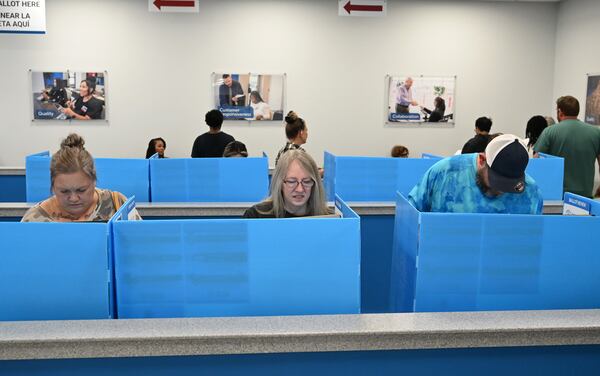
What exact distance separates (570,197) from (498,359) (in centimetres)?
88

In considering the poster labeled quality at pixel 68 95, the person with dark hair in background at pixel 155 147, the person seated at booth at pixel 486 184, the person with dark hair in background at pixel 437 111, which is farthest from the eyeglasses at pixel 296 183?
the person with dark hair in background at pixel 437 111

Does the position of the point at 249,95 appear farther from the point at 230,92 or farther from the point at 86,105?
the point at 86,105

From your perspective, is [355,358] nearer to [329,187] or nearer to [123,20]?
[329,187]

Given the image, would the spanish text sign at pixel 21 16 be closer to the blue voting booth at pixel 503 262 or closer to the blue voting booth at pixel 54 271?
the blue voting booth at pixel 54 271

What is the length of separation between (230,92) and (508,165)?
5.84m

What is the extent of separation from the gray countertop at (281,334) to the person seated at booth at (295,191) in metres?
0.99

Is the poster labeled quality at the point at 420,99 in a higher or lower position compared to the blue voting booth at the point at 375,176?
higher

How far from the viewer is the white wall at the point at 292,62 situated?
24.6 feet

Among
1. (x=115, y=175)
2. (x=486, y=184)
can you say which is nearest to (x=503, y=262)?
(x=486, y=184)

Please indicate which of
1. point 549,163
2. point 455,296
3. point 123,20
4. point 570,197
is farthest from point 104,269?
point 123,20

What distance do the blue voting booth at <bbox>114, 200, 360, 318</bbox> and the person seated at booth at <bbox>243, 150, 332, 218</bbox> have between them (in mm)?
845

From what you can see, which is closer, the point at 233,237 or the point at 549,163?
Answer: the point at 233,237

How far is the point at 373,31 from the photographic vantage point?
7832 millimetres

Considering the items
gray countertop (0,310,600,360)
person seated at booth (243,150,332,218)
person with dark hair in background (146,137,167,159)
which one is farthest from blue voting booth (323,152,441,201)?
person with dark hair in background (146,137,167,159)
